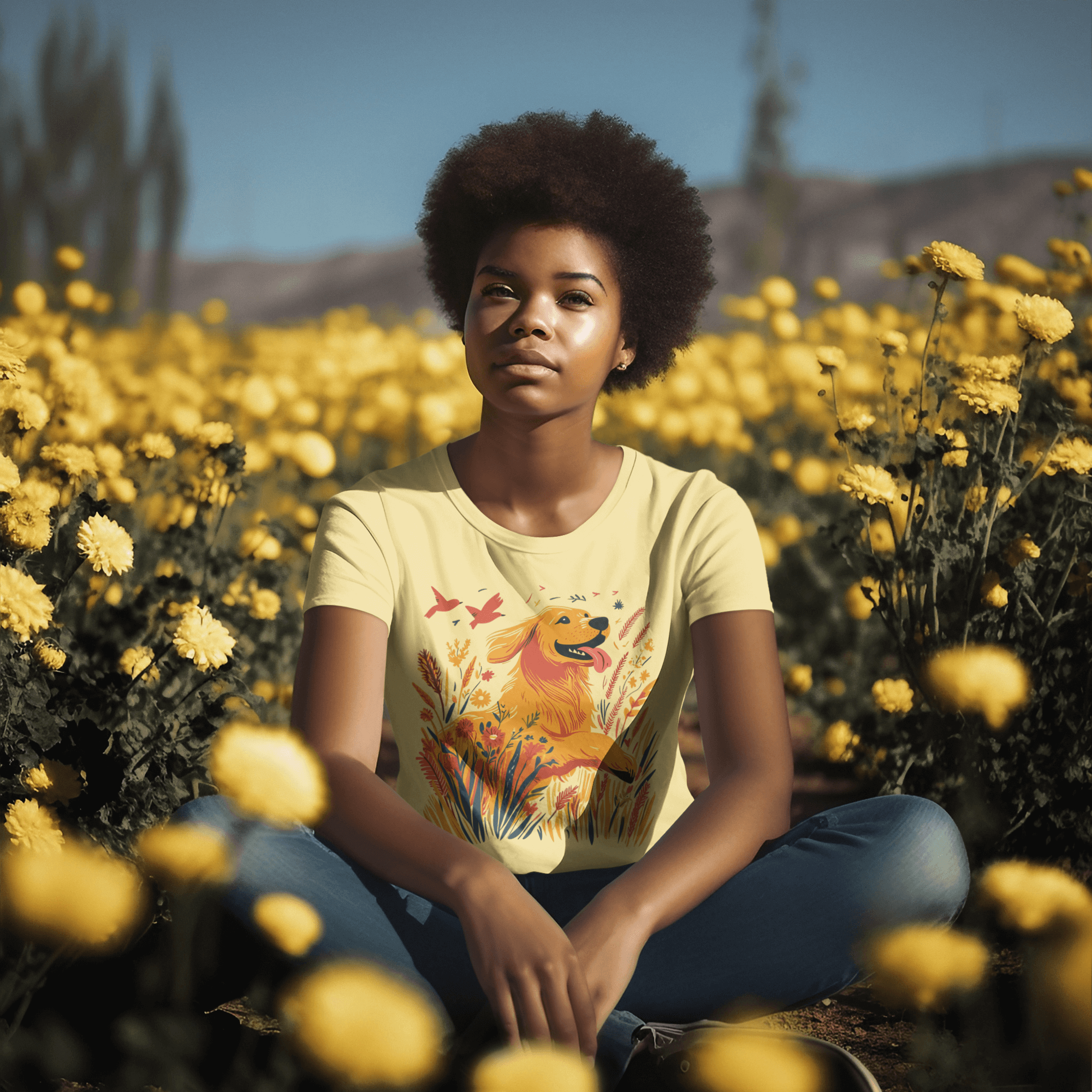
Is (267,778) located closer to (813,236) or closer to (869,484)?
(869,484)

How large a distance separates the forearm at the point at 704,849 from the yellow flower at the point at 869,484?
0.56 metres

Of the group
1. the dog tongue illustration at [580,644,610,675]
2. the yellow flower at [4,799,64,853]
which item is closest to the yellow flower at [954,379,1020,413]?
the dog tongue illustration at [580,644,610,675]

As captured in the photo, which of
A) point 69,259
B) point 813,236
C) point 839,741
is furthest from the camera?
point 813,236

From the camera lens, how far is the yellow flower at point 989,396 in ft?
6.07

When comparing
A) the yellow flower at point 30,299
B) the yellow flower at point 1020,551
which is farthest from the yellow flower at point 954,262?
the yellow flower at point 30,299

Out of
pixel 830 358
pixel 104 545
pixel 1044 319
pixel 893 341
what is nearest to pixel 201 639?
pixel 104 545

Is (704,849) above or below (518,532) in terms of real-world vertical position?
below

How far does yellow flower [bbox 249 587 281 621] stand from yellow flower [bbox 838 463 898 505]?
1263mm

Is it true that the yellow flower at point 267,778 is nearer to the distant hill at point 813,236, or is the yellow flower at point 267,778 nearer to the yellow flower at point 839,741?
the yellow flower at point 839,741

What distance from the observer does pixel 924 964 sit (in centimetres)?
94

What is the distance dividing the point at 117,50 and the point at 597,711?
1436cm

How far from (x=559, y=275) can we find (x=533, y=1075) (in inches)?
45.9

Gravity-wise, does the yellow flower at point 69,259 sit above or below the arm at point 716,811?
above

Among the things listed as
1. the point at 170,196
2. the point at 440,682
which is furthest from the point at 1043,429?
the point at 170,196
